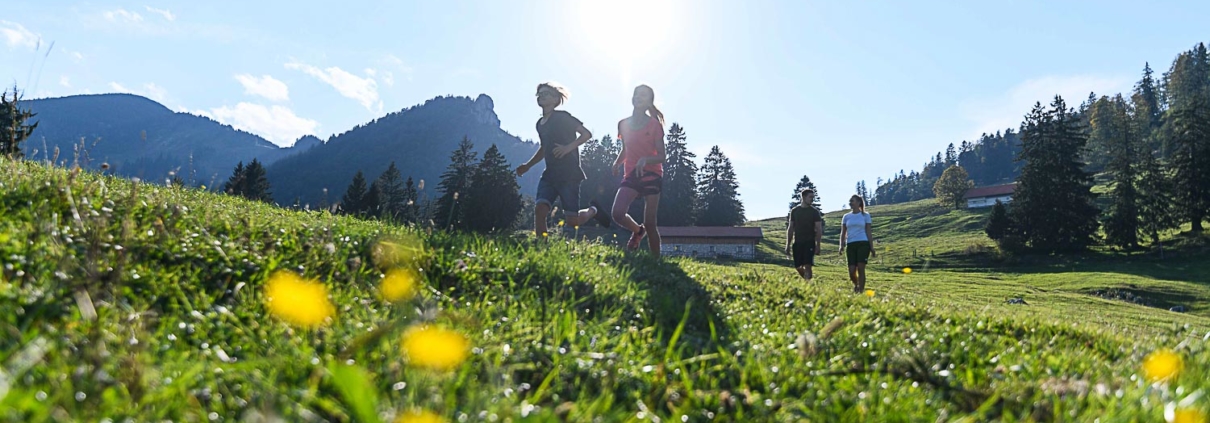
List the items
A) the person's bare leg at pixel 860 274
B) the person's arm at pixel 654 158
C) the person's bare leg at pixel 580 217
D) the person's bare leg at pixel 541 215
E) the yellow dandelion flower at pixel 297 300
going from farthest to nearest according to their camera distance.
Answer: the person's bare leg at pixel 860 274 < the person's bare leg at pixel 541 215 < the person's arm at pixel 654 158 < the person's bare leg at pixel 580 217 < the yellow dandelion flower at pixel 297 300

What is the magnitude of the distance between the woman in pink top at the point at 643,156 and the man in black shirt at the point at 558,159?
430mm

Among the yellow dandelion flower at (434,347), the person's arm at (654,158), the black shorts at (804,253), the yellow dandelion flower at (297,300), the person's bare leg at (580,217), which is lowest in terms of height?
the yellow dandelion flower at (434,347)

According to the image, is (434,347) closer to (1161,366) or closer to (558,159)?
(1161,366)

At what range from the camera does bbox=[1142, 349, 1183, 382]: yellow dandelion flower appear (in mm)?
2859

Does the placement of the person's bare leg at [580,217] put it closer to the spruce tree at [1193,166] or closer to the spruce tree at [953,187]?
the spruce tree at [1193,166]

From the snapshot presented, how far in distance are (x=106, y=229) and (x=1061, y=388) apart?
4.67 meters

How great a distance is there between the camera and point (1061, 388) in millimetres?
2715

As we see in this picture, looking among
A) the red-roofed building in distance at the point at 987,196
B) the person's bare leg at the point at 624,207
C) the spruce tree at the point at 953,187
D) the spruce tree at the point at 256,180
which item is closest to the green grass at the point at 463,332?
the person's bare leg at the point at 624,207

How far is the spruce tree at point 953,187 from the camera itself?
103m

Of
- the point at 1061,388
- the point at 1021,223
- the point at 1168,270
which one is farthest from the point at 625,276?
the point at 1021,223

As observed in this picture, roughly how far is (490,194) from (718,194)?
126ft

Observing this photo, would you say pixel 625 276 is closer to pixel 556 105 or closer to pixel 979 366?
pixel 979 366

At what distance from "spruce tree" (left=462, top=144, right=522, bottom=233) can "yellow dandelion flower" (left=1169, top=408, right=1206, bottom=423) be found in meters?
51.5

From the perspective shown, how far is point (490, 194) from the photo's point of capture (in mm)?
55375
